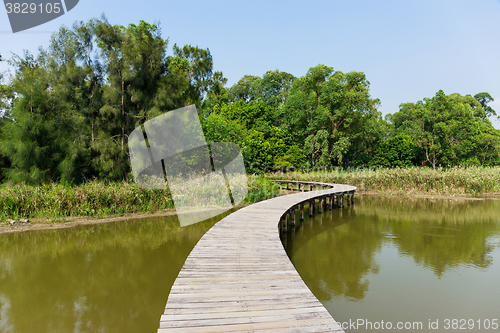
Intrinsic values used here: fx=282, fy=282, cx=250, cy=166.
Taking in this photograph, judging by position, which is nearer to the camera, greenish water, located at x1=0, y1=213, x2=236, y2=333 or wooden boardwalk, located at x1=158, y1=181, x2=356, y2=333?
wooden boardwalk, located at x1=158, y1=181, x2=356, y2=333

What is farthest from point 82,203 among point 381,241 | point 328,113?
point 328,113

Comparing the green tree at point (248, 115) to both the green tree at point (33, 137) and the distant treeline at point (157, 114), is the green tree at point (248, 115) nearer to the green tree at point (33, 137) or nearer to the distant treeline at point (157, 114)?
the distant treeline at point (157, 114)

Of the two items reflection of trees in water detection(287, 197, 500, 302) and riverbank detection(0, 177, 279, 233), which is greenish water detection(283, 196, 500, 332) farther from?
riverbank detection(0, 177, 279, 233)

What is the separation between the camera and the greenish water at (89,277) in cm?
375

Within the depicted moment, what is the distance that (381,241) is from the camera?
7434 mm

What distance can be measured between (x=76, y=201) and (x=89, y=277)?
5.48 m

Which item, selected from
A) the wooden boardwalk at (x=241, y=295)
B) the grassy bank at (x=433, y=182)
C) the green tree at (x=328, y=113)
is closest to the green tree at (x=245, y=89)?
the green tree at (x=328, y=113)

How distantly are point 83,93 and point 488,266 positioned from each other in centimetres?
1613

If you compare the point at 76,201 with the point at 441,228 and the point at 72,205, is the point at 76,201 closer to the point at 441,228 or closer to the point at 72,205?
the point at 72,205

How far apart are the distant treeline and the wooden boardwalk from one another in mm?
10416

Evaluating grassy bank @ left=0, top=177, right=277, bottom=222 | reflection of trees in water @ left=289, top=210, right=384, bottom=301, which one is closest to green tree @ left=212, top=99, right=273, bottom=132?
grassy bank @ left=0, top=177, right=277, bottom=222

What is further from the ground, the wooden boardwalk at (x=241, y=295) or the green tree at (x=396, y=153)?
the green tree at (x=396, y=153)

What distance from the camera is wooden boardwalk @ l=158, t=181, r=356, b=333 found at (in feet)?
8.26

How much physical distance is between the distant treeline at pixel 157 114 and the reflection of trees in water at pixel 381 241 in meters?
10.4
